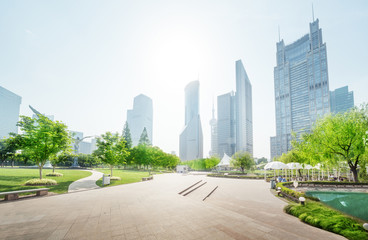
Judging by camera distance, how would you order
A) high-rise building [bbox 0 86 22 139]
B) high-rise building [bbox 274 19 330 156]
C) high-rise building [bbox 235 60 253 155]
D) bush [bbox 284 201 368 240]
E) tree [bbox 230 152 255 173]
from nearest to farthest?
bush [bbox 284 201 368 240], tree [bbox 230 152 255 173], high-rise building [bbox 274 19 330 156], high-rise building [bbox 0 86 22 139], high-rise building [bbox 235 60 253 155]

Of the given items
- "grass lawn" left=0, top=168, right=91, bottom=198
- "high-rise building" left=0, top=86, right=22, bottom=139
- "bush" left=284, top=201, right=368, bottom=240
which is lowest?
"grass lawn" left=0, top=168, right=91, bottom=198

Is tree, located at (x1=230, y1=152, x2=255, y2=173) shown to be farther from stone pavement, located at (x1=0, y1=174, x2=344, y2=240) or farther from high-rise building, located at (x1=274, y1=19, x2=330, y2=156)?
high-rise building, located at (x1=274, y1=19, x2=330, y2=156)

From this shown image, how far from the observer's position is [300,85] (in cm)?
15012

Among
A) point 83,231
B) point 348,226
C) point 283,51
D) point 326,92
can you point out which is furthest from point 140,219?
point 283,51

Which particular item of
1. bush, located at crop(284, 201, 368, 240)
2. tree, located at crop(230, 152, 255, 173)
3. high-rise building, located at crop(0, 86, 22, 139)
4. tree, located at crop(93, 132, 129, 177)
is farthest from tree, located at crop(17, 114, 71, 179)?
high-rise building, located at crop(0, 86, 22, 139)

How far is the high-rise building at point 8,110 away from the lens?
5709 inches

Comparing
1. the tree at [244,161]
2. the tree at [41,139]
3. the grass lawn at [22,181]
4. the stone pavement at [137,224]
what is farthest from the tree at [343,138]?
the tree at [41,139]

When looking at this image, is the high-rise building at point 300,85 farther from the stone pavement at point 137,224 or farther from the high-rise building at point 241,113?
the stone pavement at point 137,224

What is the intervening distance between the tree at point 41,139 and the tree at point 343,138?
106 ft

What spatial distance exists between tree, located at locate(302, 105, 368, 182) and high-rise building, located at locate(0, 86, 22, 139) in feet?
680

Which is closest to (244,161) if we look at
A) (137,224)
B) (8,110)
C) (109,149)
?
(109,149)

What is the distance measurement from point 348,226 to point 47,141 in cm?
2284

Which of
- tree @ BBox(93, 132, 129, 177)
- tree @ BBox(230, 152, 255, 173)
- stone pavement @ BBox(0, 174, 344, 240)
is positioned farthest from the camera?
tree @ BBox(230, 152, 255, 173)

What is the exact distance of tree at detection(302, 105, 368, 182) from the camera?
19.9 m
